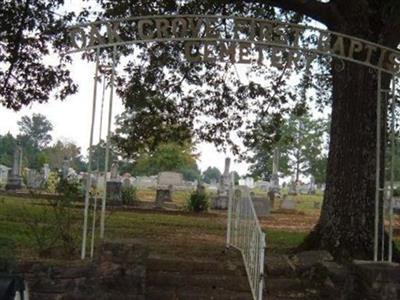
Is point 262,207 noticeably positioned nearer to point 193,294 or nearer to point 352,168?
point 352,168

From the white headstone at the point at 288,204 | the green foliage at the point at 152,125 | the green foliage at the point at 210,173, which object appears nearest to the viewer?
the green foliage at the point at 152,125

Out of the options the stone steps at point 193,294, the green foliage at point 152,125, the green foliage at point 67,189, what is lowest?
the stone steps at point 193,294

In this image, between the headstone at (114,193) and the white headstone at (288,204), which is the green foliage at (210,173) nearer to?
the white headstone at (288,204)

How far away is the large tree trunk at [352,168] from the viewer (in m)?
9.23

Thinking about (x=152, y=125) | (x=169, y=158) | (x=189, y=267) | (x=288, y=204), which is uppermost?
(x=169, y=158)

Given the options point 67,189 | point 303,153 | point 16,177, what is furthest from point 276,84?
point 303,153

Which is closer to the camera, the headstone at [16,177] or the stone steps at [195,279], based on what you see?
the stone steps at [195,279]

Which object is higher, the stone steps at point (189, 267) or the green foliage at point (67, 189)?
the green foliage at point (67, 189)

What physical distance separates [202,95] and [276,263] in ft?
28.5

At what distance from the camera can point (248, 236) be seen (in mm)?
8469

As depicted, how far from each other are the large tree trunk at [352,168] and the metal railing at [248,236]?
1.17m

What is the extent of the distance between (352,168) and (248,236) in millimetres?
2087

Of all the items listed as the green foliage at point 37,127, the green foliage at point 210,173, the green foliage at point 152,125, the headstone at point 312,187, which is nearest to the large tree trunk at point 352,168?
the green foliage at point 152,125

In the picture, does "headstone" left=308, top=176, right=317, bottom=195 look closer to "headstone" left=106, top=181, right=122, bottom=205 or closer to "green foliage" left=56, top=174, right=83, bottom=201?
"headstone" left=106, top=181, right=122, bottom=205
